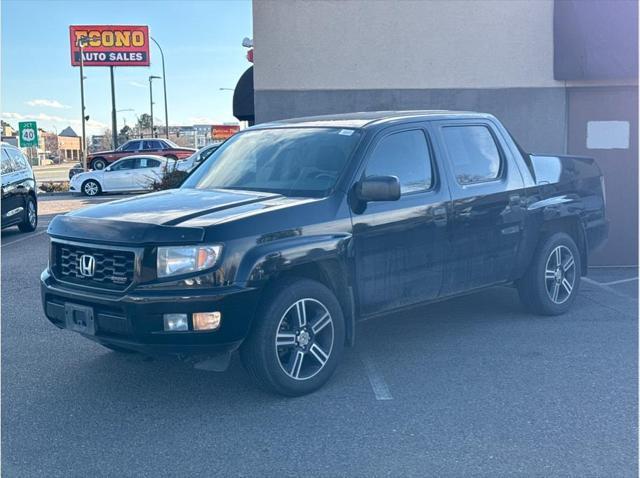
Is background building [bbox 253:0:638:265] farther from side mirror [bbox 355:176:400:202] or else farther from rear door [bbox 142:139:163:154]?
rear door [bbox 142:139:163:154]

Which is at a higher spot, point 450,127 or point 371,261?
point 450,127

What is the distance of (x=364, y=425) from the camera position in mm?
4648

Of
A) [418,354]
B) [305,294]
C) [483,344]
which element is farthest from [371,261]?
[483,344]

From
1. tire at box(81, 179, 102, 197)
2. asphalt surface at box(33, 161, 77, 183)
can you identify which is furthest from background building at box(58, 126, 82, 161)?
tire at box(81, 179, 102, 197)

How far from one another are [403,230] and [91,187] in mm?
23091

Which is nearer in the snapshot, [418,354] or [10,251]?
[418,354]

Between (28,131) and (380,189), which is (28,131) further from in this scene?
(380,189)

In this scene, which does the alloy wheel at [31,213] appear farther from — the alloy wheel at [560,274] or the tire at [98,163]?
the tire at [98,163]

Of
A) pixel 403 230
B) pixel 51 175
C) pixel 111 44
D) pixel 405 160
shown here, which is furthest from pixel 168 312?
pixel 111 44

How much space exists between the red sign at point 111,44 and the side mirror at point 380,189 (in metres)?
48.5

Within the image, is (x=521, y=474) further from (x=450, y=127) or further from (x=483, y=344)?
(x=450, y=127)

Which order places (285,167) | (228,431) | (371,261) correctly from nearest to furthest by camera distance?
(228,431) → (371,261) → (285,167)

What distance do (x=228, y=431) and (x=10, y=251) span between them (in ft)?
29.8

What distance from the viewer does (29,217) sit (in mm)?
14695
